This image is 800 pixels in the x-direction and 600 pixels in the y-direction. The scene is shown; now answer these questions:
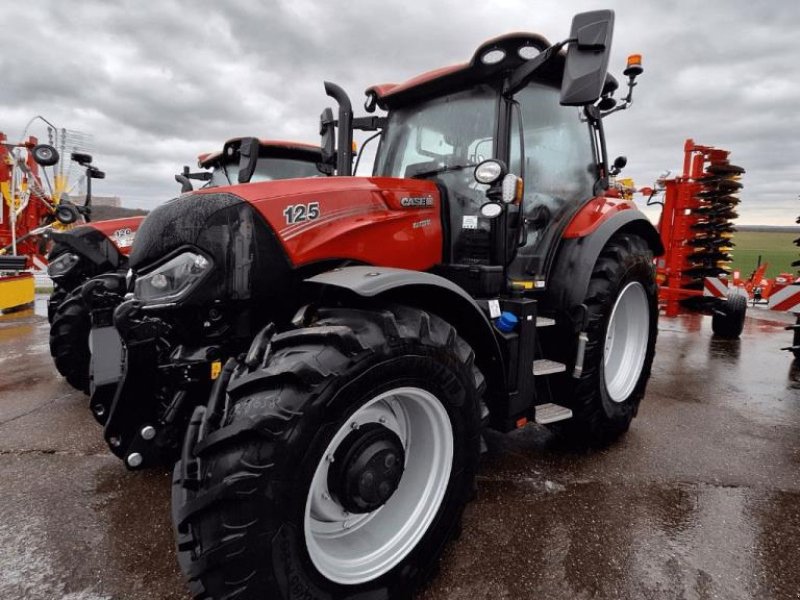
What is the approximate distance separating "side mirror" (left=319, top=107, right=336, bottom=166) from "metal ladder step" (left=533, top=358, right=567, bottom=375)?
1.81 metres

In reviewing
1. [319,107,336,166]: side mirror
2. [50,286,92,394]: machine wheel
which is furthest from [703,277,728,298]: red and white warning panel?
[50,286,92,394]: machine wheel

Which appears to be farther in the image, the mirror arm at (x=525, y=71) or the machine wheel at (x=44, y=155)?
the machine wheel at (x=44, y=155)

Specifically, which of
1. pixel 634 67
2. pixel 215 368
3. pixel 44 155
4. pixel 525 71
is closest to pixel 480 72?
pixel 525 71

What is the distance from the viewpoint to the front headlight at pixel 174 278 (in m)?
1.80

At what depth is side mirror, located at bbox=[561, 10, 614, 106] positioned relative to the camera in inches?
77.3

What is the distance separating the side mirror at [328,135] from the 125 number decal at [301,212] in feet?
4.25

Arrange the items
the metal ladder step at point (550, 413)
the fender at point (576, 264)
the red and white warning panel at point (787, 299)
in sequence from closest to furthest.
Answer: the metal ladder step at point (550, 413), the fender at point (576, 264), the red and white warning panel at point (787, 299)

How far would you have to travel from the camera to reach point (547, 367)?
104 inches

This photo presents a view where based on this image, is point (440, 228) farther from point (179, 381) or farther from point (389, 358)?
point (179, 381)

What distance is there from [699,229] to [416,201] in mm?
6241

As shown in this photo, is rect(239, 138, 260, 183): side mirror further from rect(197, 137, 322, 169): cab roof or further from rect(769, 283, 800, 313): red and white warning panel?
rect(769, 283, 800, 313): red and white warning panel

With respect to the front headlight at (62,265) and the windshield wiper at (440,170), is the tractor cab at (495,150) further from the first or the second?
the front headlight at (62,265)

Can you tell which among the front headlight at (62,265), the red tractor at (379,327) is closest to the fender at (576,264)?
the red tractor at (379,327)

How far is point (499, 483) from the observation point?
2604mm
